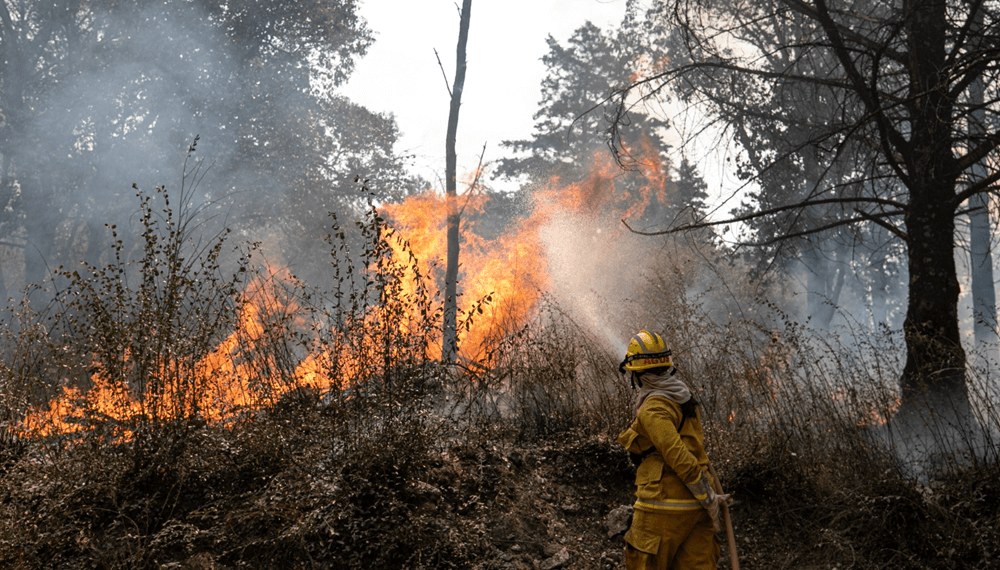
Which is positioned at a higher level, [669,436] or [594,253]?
[594,253]

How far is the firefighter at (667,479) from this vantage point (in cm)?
320

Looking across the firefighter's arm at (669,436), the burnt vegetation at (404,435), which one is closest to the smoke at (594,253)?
the burnt vegetation at (404,435)

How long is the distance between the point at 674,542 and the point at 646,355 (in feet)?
3.32

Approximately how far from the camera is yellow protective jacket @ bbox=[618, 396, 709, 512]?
3.18m

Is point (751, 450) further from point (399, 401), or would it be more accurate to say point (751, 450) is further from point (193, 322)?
point (193, 322)

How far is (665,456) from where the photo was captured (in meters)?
3.22

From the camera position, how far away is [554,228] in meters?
24.1

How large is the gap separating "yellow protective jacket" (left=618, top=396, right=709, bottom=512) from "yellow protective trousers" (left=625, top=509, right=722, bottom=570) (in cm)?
6

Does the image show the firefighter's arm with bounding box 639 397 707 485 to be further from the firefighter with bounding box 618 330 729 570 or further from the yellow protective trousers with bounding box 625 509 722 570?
the yellow protective trousers with bounding box 625 509 722 570

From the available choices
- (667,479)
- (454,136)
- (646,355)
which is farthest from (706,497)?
(454,136)

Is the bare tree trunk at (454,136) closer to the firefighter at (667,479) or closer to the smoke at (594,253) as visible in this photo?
the smoke at (594,253)

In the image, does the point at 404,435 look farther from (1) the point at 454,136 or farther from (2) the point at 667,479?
(1) the point at 454,136

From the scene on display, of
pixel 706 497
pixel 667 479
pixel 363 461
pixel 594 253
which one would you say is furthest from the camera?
pixel 594 253

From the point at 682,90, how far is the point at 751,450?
424 cm
